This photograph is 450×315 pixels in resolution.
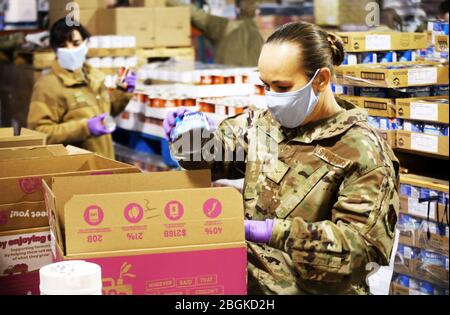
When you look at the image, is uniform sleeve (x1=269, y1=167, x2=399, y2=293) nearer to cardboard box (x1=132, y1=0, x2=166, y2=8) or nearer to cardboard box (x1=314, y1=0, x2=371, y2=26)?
cardboard box (x1=132, y1=0, x2=166, y2=8)

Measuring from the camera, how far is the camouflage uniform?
2.40 m

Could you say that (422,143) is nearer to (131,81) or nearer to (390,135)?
(390,135)

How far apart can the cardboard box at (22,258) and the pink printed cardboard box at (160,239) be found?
40 centimetres

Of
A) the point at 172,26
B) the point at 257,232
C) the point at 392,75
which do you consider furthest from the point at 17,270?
the point at 172,26

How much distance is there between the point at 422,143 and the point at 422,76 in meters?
0.37

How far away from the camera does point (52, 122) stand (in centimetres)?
575

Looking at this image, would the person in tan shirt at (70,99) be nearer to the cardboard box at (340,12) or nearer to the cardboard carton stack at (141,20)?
the cardboard carton stack at (141,20)

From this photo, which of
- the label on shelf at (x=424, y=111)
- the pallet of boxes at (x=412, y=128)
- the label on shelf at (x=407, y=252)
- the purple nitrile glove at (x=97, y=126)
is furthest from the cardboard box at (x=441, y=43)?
the purple nitrile glove at (x=97, y=126)

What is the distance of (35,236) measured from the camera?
8.63ft

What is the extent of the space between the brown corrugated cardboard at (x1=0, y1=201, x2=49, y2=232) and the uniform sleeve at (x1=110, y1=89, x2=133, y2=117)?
3.74m

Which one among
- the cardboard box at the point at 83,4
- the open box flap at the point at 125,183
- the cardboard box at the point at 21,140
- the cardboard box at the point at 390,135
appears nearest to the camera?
the open box flap at the point at 125,183

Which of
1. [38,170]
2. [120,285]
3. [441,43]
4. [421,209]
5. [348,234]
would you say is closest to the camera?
[120,285]

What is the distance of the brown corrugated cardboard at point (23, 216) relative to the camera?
2.57 meters

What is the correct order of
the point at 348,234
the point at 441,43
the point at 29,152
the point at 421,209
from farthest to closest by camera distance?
the point at 441,43, the point at 421,209, the point at 29,152, the point at 348,234
